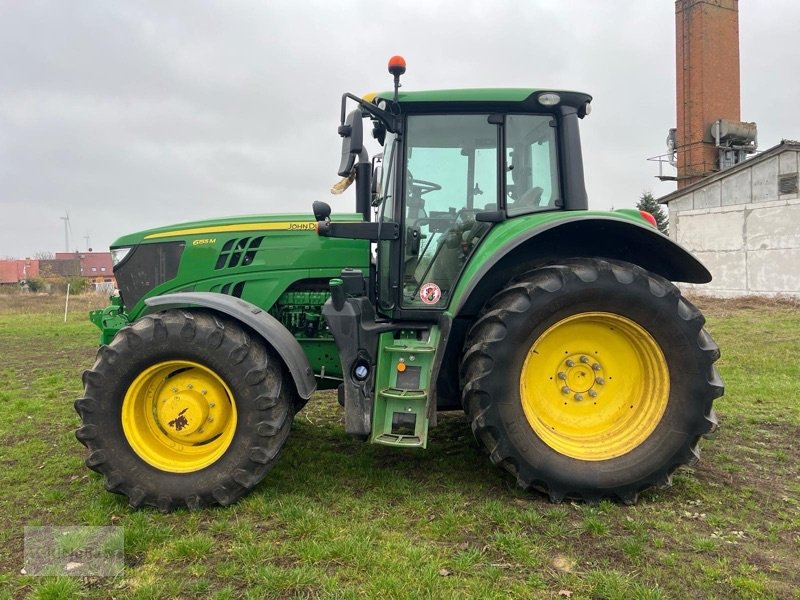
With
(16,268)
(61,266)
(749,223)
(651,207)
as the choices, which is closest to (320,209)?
(749,223)

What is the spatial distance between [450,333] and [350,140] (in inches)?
54.4

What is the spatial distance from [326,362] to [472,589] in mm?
2098

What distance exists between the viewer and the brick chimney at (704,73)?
958 inches

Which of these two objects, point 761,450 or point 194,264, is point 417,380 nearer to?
point 194,264

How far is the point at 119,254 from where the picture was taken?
4434 millimetres

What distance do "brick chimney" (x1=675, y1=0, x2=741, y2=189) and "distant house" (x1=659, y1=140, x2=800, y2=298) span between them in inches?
266

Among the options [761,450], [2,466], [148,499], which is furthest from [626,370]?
[2,466]

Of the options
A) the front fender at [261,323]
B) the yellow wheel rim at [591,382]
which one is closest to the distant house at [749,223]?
the yellow wheel rim at [591,382]

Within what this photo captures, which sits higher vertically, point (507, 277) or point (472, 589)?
point (507, 277)

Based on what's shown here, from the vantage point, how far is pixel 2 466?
435cm

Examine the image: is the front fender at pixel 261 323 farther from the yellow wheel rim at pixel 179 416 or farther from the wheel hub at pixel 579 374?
the wheel hub at pixel 579 374

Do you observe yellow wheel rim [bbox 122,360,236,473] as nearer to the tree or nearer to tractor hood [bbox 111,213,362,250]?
tractor hood [bbox 111,213,362,250]

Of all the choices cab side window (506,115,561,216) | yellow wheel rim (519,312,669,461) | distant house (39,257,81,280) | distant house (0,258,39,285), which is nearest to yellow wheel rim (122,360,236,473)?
yellow wheel rim (519,312,669,461)

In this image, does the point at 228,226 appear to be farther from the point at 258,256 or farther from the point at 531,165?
the point at 531,165
